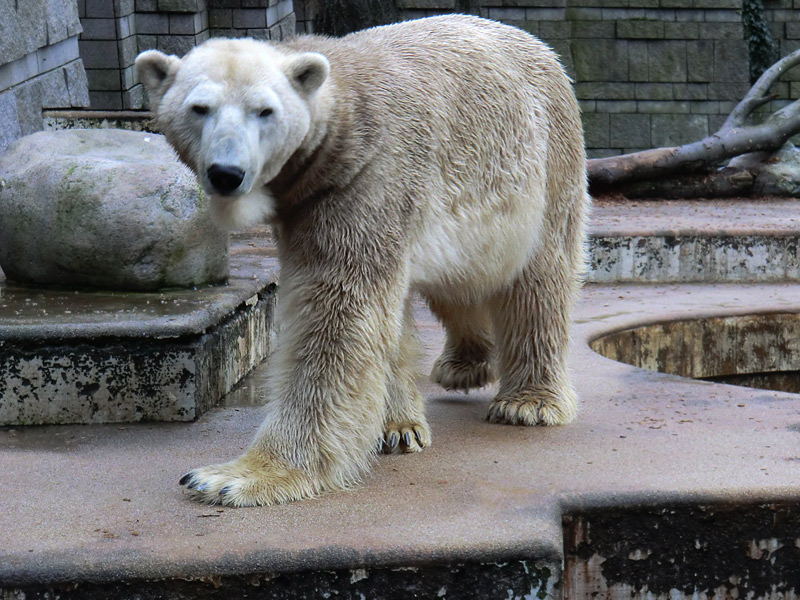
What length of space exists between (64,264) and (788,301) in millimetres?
3945

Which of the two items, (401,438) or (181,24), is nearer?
(401,438)

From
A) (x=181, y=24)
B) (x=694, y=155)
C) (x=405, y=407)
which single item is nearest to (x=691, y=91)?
(x=694, y=155)

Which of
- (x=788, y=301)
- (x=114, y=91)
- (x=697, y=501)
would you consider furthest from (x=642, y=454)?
(x=114, y=91)

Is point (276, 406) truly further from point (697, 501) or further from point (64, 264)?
point (64, 264)

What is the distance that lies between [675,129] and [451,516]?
11845 millimetres

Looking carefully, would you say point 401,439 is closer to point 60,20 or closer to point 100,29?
point 60,20

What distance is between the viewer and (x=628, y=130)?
13875 mm

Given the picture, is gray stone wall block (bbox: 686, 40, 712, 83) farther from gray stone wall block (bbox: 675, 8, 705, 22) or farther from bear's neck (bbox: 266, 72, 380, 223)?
bear's neck (bbox: 266, 72, 380, 223)

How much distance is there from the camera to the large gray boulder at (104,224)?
12.9ft

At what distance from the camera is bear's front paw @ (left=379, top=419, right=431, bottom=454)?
3.35 meters

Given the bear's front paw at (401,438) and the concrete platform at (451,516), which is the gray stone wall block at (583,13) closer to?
the concrete platform at (451,516)

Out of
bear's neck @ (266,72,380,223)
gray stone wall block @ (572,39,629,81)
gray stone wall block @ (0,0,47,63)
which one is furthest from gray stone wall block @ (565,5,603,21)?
bear's neck @ (266,72,380,223)

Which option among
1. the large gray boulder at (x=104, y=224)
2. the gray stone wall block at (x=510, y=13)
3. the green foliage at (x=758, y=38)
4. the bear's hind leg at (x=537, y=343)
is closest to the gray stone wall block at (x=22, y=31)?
the large gray boulder at (x=104, y=224)

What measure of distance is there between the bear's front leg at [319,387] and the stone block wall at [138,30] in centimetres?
728
